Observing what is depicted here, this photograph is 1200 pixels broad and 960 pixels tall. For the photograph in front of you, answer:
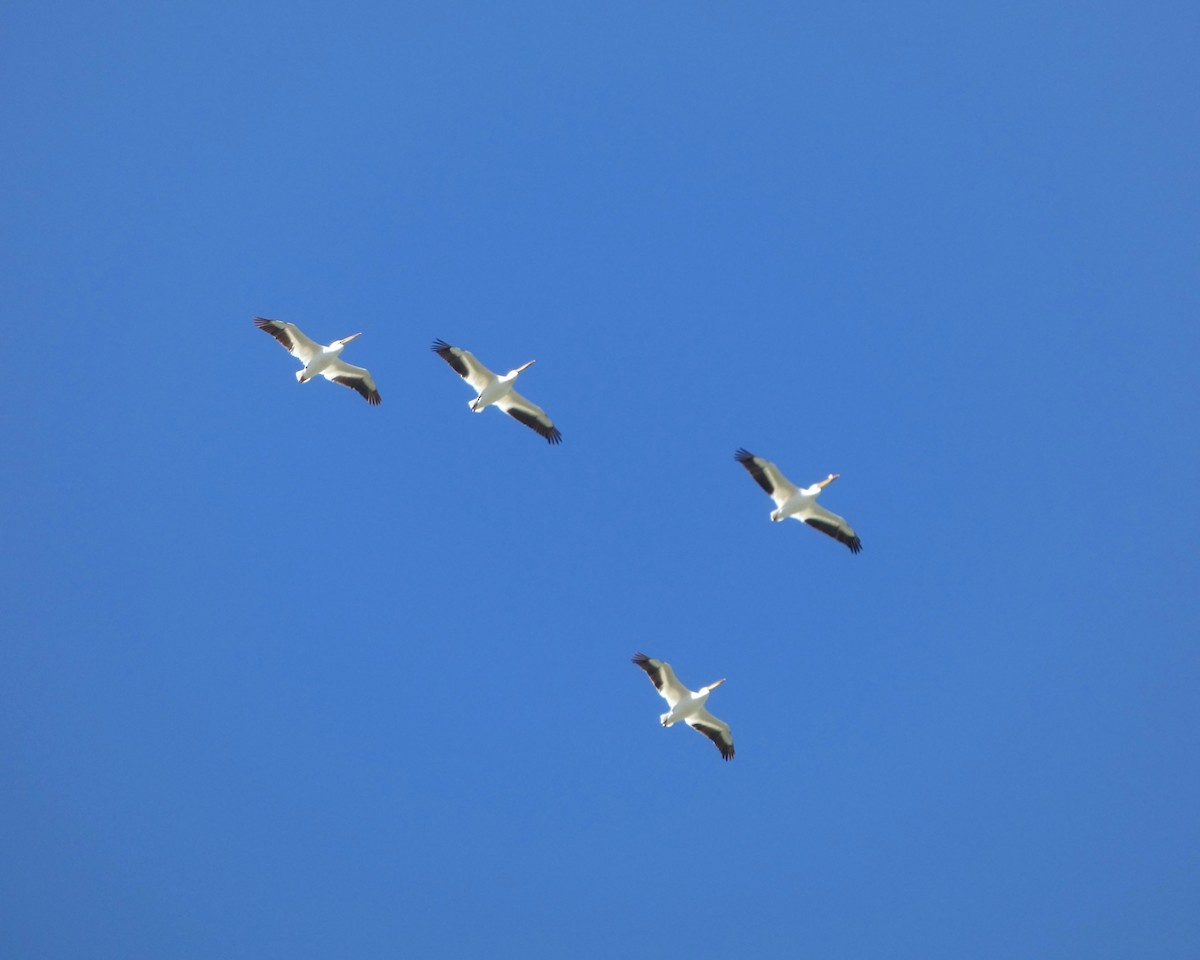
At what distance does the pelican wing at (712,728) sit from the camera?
25.9m

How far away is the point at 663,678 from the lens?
25.2 meters

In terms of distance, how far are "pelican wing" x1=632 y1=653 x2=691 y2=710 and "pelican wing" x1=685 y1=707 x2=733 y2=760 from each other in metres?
0.57

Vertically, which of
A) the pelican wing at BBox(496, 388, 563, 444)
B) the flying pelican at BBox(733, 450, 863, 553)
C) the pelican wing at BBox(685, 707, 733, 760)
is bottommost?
the pelican wing at BBox(685, 707, 733, 760)

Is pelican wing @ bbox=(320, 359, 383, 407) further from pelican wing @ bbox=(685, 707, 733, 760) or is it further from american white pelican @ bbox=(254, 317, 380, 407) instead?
pelican wing @ bbox=(685, 707, 733, 760)

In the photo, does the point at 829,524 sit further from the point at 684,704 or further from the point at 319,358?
the point at 319,358

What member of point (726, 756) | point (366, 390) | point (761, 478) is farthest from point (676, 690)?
point (366, 390)

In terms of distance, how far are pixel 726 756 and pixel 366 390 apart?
411 inches

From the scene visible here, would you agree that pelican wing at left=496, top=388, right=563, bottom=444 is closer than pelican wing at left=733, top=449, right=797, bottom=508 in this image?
No

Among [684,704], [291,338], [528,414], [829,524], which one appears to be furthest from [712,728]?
[291,338]

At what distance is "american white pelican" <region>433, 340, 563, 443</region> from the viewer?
26.1 m

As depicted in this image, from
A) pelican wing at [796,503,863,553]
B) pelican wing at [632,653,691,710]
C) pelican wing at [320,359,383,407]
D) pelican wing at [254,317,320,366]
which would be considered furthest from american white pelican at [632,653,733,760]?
pelican wing at [254,317,320,366]

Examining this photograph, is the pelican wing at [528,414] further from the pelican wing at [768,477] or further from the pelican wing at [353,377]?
the pelican wing at [768,477]

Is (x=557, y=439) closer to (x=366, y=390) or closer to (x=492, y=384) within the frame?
(x=492, y=384)

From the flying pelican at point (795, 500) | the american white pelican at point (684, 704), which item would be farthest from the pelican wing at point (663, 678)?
the flying pelican at point (795, 500)
